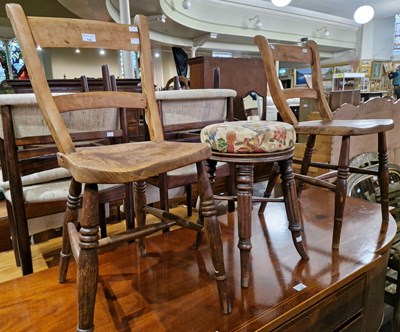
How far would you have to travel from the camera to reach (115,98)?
3.79 ft

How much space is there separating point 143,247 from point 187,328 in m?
0.53

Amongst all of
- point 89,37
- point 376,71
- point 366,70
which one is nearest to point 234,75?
point 89,37

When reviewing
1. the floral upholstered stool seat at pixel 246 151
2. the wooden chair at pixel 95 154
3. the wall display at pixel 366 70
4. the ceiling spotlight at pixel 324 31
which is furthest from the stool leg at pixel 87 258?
the ceiling spotlight at pixel 324 31

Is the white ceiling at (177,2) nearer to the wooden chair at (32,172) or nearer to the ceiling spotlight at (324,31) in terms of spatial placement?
the ceiling spotlight at (324,31)

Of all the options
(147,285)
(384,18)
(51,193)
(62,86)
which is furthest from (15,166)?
(384,18)

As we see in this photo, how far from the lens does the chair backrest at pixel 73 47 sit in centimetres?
95

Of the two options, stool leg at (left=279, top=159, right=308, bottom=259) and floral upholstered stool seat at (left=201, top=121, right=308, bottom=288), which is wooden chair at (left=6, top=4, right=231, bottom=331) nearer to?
floral upholstered stool seat at (left=201, top=121, right=308, bottom=288)

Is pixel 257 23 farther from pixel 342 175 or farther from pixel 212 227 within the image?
pixel 212 227

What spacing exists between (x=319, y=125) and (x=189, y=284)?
0.86 metres

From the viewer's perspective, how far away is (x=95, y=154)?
93cm

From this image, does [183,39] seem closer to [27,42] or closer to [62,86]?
[62,86]

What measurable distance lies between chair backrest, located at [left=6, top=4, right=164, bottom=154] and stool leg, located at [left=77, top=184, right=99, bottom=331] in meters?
0.25

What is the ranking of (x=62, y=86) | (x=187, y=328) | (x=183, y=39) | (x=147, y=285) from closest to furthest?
(x=187, y=328)
(x=147, y=285)
(x=62, y=86)
(x=183, y=39)

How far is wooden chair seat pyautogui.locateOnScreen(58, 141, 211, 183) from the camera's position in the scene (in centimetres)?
73
